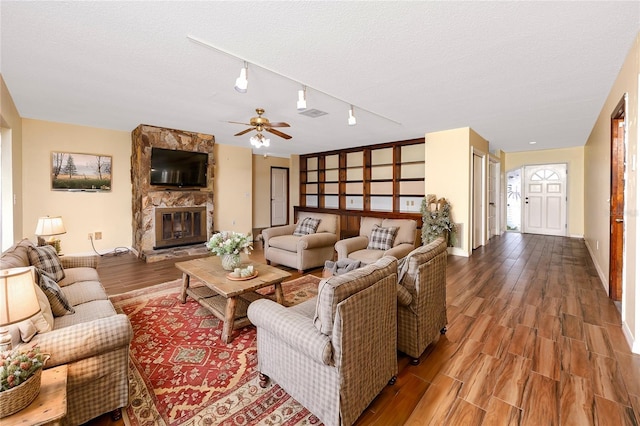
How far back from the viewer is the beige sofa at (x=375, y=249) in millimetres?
3959

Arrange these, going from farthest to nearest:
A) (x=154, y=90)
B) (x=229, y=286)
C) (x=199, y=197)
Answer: (x=199, y=197) < (x=154, y=90) < (x=229, y=286)

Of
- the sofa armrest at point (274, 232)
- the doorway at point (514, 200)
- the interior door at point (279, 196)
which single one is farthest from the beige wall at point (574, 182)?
the interior door at point (279, 196)

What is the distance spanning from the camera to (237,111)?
4344mm

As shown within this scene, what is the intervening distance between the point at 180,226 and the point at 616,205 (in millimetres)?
6866

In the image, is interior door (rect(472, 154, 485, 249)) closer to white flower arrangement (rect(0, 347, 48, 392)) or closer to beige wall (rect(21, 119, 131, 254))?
white flower arrangement (rect(0, 347, 48, 392))

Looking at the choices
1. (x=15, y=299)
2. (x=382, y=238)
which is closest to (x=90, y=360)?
(x=15, y=299)

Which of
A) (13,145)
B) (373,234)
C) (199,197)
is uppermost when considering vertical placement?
(13,145)

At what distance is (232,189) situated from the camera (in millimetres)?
7238

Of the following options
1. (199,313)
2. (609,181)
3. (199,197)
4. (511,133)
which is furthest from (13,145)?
(511,133)

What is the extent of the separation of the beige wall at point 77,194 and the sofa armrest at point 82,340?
4844 millimetres

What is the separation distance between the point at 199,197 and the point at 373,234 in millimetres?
3969

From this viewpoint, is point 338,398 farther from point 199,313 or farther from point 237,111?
point 237,111

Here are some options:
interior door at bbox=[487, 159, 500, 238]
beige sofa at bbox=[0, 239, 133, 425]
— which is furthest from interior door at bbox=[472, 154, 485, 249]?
beige sofa at bbox=[0, 239, 133, 425]

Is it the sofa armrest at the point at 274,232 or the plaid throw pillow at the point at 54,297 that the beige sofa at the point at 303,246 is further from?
the plaid throw pillow at the point at 54,297
